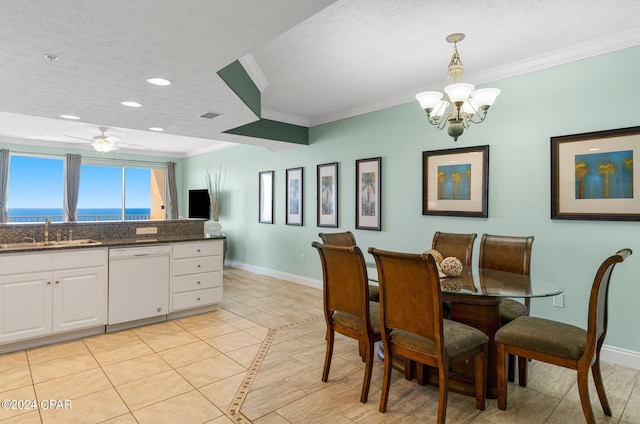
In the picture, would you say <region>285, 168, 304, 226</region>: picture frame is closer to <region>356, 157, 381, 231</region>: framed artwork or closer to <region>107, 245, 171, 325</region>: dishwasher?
<region>356, 157, 381, 231</region>: framed artwork

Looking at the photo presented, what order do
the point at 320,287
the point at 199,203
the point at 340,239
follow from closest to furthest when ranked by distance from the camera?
the point at 340,239 < the point at 320,287 < the point at 199,203

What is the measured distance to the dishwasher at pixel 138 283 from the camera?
11.8 feet

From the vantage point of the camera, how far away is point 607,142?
2969mm

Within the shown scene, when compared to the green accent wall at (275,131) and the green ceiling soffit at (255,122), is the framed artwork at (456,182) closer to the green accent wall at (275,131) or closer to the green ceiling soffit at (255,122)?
the green ceiling soffit at (255,122)

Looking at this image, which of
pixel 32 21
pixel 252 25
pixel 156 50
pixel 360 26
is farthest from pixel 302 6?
pixel 32 21

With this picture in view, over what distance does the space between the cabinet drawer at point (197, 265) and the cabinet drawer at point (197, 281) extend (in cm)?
5

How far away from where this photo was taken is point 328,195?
17.8 feet

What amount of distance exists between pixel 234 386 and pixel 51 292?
2037mm

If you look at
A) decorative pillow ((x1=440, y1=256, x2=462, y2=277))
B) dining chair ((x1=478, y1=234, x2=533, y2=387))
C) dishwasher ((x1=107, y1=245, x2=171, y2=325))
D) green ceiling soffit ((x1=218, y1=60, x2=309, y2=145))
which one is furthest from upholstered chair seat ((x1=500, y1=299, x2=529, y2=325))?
dishwasher ((x1=107, y1=245, x2=171, y2=325))

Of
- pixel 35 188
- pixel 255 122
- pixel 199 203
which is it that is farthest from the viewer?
pixel 199 203

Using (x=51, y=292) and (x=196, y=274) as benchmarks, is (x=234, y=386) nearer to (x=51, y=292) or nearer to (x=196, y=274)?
(x=196, y=274)

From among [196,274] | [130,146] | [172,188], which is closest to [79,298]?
[196,274]

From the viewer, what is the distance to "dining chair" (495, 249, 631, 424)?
1.94 meters

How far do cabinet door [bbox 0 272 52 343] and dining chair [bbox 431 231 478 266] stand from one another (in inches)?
144
